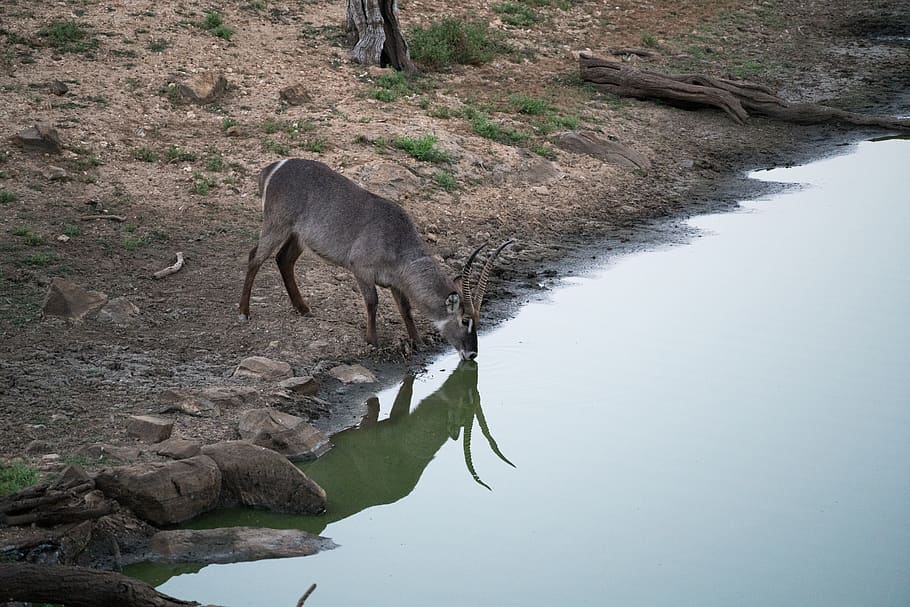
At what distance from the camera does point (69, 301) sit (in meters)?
7.36

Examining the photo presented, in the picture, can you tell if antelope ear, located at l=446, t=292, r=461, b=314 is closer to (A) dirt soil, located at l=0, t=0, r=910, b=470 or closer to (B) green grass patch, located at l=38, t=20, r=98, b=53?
(A) dirt soil, located at l=0, t=0, r=910, b=470

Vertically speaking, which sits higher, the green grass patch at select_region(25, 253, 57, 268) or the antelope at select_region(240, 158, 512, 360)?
the antelope at select_region(240, 158, 512, 360)

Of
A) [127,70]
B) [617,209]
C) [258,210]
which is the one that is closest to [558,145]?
[617,209]

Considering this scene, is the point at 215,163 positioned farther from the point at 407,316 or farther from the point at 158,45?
the point at 407,316

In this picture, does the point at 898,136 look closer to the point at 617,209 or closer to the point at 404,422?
the point at 617,209

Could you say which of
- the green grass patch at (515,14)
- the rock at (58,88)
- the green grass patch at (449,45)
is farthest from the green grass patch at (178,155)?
the green grass patch at (515,14)

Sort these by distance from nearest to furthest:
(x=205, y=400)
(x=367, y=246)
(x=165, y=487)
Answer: (x=165, y=487), (x=205, y=400), (x=367, y=246)

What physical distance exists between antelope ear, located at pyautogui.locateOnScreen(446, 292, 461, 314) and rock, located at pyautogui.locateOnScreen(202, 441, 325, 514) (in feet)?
7.60

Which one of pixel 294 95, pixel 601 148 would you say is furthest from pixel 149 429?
pixel 601 148

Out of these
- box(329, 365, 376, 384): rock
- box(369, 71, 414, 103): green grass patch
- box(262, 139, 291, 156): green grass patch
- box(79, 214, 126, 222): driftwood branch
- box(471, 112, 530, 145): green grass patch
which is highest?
box(369, 71, 414, 103): green grass patch

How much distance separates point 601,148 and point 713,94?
2710 mm

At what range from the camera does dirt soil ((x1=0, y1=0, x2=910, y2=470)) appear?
6.98 metres

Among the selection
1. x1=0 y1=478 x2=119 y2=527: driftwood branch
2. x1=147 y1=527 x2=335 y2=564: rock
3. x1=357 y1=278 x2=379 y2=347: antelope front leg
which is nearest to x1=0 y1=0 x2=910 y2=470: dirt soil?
x1=357 y1=278 x2=379 y2=347: antelope front leg

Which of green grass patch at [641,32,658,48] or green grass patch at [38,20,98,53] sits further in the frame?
green grass patch at [641,32,658,48]
